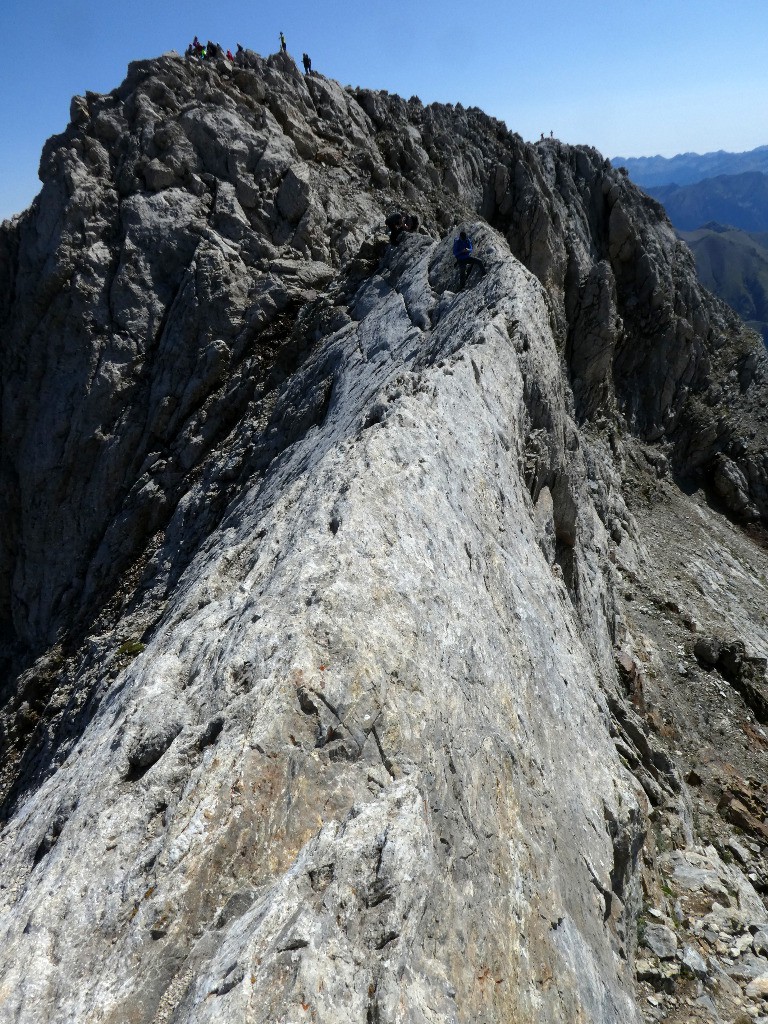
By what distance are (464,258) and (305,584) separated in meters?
16.1

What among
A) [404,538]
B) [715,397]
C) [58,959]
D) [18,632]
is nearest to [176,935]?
[58,959]

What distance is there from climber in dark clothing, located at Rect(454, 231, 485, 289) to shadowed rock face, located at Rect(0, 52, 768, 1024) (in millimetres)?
706

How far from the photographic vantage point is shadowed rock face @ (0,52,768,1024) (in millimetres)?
6133

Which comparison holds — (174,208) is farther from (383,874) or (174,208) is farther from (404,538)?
(383,874)

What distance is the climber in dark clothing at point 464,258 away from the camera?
21.0 meters

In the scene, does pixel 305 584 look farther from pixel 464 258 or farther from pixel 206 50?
pixel 206 50

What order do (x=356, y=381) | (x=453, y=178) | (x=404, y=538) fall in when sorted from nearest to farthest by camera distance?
(x=404, y=538)
(x=356, y=381)
(x=453, y=178)

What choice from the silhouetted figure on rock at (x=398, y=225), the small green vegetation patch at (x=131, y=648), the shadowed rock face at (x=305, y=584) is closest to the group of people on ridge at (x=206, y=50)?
the shadowed rock face at (x=305, y=584)

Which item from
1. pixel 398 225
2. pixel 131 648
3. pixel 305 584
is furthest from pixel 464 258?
pixel 131 648

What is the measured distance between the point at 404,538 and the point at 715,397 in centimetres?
5336

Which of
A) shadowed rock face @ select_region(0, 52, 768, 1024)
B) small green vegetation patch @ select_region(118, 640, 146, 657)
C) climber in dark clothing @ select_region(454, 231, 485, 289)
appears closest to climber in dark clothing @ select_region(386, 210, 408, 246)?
shadowed rock face @ select_region(0, 52, 768, 1024)

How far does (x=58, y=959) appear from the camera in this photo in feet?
19.8

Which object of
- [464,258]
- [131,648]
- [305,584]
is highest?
[464,258]

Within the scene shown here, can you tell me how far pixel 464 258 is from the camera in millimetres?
21188
